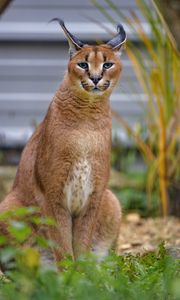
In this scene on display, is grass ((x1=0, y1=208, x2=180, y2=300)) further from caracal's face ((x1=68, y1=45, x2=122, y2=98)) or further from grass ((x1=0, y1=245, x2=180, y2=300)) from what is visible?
caracal's face ((x1=68, y1=45, x2=122, y2=98))

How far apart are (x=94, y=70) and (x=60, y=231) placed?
3.44ft

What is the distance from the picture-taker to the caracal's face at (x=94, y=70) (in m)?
6.32

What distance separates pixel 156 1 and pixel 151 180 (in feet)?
13.8

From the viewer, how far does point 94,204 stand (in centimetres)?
662

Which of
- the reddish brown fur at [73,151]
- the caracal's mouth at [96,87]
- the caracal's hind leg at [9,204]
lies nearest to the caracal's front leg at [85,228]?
the reddish brown fur at [73,151]

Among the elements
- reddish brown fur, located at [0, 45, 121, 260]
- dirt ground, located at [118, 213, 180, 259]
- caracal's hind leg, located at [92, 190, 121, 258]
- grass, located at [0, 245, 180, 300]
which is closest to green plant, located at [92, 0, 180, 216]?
dirt ground, located at [118, 213, 180, 259]

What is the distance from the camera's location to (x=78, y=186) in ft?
21.4

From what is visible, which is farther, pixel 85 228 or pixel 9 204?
pixel 9 204

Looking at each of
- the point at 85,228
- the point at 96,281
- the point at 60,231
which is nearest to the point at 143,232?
the point at 85,228

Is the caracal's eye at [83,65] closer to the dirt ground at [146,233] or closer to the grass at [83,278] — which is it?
the grass at [83,278]

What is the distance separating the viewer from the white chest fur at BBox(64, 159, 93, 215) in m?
6.49

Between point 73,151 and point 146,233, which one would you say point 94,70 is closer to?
point 73,151

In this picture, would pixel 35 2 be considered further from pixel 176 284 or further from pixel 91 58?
pixel 176 284

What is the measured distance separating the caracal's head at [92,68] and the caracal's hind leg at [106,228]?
2.81ft
